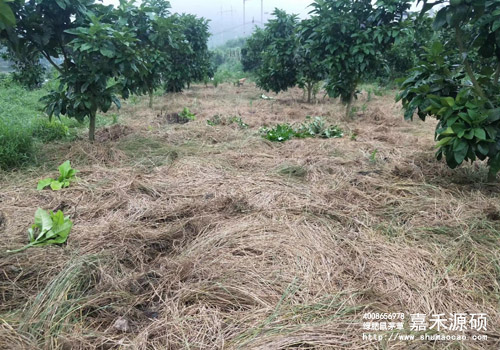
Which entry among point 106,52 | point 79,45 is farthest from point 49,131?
point 106,52

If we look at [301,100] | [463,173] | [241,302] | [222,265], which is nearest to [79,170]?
[222,265]

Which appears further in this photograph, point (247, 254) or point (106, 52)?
point (106, 52)

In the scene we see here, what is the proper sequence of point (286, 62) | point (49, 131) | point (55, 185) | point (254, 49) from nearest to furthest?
point (55, 185) < point (49, 131) < point (286, 62) < point (254, 49)

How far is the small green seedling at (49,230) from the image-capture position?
6.42ft

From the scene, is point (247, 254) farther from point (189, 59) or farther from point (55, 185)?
point (189, 59)

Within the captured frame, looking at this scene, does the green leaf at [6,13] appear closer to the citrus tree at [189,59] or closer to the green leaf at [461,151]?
the green leaf at [461,151]

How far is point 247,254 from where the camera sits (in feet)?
6.39

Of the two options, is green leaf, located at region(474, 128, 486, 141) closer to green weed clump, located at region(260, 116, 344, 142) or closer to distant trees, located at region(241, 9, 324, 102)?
green weed clump, located at region(260, 116, 344, 142)

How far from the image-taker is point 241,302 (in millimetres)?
1591

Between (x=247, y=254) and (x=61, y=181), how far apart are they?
2073 mm

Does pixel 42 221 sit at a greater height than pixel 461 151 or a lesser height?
lesser

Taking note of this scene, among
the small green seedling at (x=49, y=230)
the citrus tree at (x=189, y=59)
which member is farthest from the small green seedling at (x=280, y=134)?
the citrus tree at (x=189, y=59)

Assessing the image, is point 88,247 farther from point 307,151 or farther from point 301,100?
point 301,100

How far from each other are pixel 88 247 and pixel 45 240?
0.93 feet
